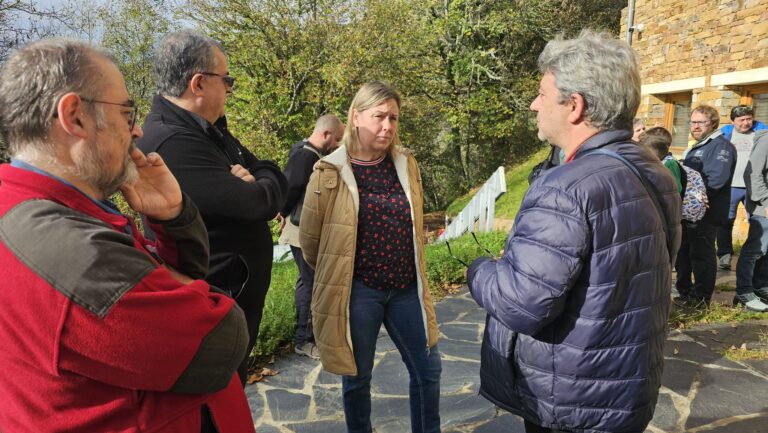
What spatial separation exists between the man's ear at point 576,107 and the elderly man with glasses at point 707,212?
14.0ft

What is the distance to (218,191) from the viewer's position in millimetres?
1979

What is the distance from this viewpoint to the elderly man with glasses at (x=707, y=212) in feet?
17.3

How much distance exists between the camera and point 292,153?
453 cm

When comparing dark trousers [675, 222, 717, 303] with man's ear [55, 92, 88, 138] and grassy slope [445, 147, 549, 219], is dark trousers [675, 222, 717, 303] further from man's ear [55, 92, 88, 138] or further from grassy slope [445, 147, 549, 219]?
grassy slope [445, 147, 549, 219]

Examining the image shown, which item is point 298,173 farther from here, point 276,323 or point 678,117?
point 678,117

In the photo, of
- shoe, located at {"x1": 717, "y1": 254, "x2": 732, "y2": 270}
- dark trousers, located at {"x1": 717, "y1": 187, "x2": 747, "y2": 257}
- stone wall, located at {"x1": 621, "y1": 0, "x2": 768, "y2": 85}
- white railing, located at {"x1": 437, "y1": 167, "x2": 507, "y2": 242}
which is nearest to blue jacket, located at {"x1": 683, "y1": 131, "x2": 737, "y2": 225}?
dark trousers, located at {"x1": 717, "y1": 187, "x2": 747, "y2": 257}

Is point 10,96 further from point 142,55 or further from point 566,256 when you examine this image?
point 142,55

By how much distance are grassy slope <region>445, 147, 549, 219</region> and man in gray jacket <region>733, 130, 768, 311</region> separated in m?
7.58

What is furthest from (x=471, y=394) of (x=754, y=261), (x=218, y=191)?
(x=754, y=261)

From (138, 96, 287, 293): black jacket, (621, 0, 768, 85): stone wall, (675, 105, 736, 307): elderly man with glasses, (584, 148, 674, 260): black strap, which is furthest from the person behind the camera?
(621, 0, 768, 85): stone wall

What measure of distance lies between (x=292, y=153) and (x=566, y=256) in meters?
3.34

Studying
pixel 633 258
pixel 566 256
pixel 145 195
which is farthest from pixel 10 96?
pixel 633 258

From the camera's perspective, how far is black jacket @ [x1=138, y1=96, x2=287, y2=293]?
1976mm

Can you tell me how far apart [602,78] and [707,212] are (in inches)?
182
